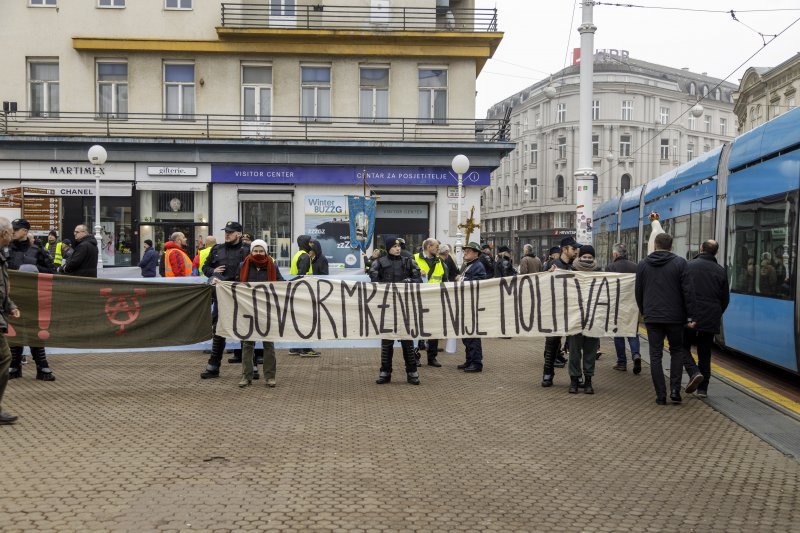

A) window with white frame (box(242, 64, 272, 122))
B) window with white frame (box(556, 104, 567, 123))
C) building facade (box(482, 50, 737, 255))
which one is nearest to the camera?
window with white frame (box(242, 64, 272, 122))

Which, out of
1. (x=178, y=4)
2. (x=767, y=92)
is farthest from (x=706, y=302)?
(x=767, y=92)

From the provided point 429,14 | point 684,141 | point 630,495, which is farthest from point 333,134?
point 684,141

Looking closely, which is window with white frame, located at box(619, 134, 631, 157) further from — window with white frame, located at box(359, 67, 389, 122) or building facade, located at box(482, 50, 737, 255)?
window with white frame, located at box(359, 67, 389, 122)

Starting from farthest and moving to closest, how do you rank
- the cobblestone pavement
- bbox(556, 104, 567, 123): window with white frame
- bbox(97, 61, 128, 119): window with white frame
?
1. bbox(556, 104, 567, 123): window with white frame
2. bbox(97, 61, 128, 119): window with white frame
3. the cobblestone pavement

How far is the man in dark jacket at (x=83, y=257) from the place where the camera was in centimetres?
1106

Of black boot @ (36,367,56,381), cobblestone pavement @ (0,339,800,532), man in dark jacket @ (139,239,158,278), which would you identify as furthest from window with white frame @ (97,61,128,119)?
cobblestone pavement @ (0,339,800,532)

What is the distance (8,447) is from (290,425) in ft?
8.16

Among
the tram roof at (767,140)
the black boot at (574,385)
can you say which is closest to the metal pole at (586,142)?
the tram roof at (767,140)

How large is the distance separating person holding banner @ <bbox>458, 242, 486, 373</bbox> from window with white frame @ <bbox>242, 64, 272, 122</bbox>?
1674cm

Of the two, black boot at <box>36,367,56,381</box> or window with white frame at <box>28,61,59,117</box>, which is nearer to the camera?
black boot at <box>36,367,56,381</box>

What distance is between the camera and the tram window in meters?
10.0

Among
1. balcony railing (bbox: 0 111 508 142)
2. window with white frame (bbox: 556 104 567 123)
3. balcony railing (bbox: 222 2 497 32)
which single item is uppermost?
window with white frame (bbox: 556 104 567 123)

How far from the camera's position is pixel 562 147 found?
237ft

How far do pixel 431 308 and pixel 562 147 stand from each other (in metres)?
64.5
